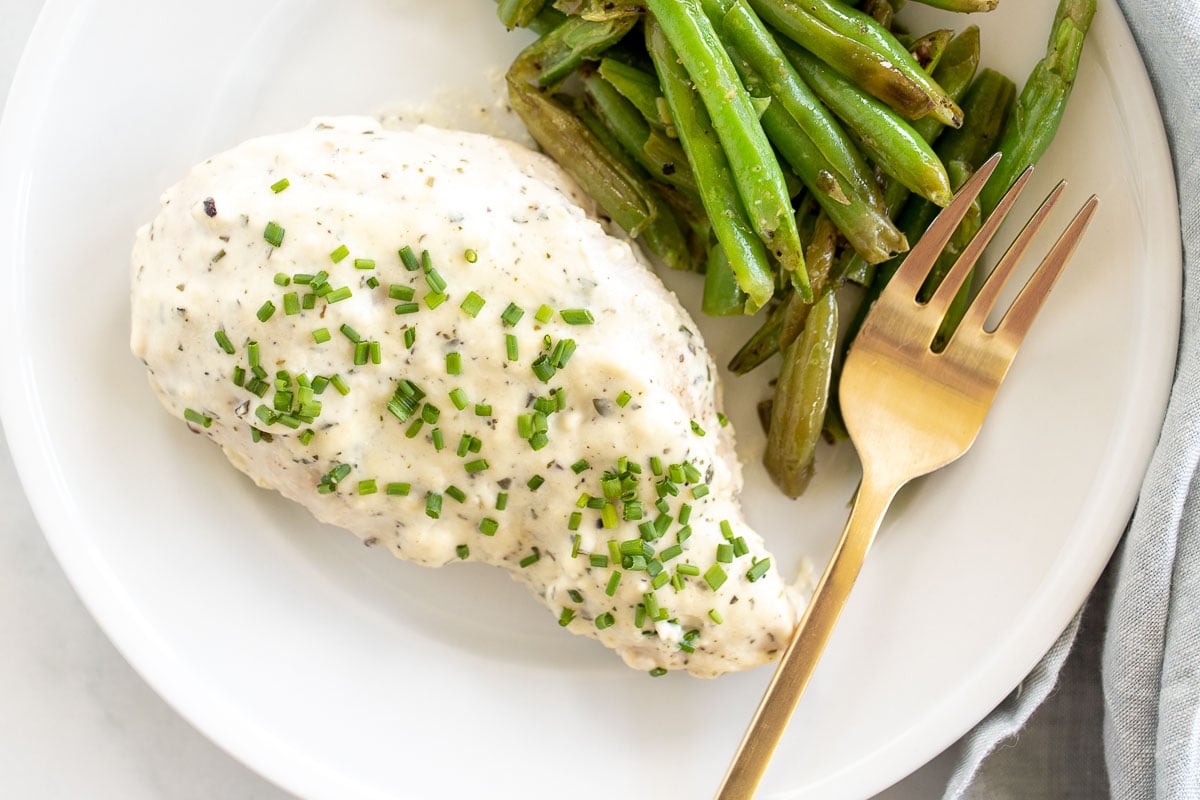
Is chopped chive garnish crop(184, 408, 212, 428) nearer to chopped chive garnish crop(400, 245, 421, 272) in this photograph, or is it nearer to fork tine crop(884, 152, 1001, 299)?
chopped chive garnish crop(400, 245, 421, 272)

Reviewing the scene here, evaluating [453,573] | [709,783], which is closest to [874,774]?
[709,783]

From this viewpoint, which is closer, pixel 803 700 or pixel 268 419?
pixel 268 419

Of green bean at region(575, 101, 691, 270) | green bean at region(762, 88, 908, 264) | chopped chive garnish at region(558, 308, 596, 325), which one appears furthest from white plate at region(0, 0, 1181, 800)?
chopped chive garnish at region(558, 308, 596, 325)

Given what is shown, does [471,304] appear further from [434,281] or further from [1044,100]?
[1044,100]

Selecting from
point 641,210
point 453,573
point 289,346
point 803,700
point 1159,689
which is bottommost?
point 453,573

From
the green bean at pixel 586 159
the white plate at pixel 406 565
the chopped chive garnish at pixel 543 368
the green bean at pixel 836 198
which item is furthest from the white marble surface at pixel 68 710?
the green bean at pixel 836 198

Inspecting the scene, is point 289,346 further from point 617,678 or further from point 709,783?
point 709,783
